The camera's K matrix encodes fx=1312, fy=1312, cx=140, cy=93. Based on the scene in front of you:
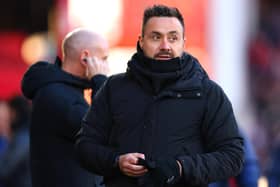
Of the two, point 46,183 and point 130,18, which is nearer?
point 46,183

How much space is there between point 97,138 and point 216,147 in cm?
59

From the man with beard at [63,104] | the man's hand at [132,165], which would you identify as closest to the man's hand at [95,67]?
the man with beard at [63,104]

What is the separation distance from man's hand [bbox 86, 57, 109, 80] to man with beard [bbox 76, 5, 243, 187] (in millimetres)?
1223

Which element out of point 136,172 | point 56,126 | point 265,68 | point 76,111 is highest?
point 136,172

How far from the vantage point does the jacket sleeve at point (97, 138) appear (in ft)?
20.2

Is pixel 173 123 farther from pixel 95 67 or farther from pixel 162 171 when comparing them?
pixel 95 67

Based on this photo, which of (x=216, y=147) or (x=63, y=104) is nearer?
(x=216, y=147)

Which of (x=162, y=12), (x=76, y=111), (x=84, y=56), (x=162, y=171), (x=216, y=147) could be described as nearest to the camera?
(x=162, y=171)

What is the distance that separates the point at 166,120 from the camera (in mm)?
6105

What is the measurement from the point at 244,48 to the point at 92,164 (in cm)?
1747

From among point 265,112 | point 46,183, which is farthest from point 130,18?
point 46,183

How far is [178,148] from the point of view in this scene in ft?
20.0

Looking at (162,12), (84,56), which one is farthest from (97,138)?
(84,56)

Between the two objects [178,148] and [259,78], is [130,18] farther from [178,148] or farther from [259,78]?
[178,148]
